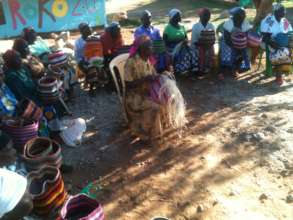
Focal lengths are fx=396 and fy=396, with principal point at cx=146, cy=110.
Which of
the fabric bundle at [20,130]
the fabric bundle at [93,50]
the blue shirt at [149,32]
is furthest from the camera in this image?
the blue shirt at [149,32]

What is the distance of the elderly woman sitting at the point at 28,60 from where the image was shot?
603cm

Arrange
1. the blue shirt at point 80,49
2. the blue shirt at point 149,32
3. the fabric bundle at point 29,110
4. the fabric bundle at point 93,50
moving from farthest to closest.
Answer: the blue shirt at point 149,32, the blue shirt at point 80,49, the fabric bundle at point 93,50, the fabric bundle at point 29,110

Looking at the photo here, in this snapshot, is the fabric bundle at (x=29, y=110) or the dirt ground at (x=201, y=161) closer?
the dirt ground at (x=201, y=161)

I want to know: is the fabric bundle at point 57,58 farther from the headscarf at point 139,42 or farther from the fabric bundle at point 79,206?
the fabric bundle at point 79,206

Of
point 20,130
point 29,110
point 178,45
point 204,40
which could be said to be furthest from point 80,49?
point 20,130

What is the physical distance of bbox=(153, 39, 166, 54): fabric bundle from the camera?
24.3 ft

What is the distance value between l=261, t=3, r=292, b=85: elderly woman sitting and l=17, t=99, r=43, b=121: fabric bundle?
4.52 meters

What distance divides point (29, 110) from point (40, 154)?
93 cm

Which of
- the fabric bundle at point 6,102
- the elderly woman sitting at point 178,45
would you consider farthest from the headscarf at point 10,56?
the elderly woman sitting at point 178,45

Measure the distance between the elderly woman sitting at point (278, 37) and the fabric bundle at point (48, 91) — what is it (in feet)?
13.6

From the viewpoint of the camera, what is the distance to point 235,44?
755 cm

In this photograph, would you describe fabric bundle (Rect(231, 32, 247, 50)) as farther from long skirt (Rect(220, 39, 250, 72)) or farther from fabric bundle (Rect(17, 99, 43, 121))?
fabric bundle (Rect(17, 99, 43, 121))

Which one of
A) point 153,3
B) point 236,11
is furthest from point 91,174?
point 153,3

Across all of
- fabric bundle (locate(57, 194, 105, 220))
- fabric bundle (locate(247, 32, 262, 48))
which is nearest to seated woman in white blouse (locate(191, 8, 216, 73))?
fabric bundle (locate(247, 32, 262, 48))
